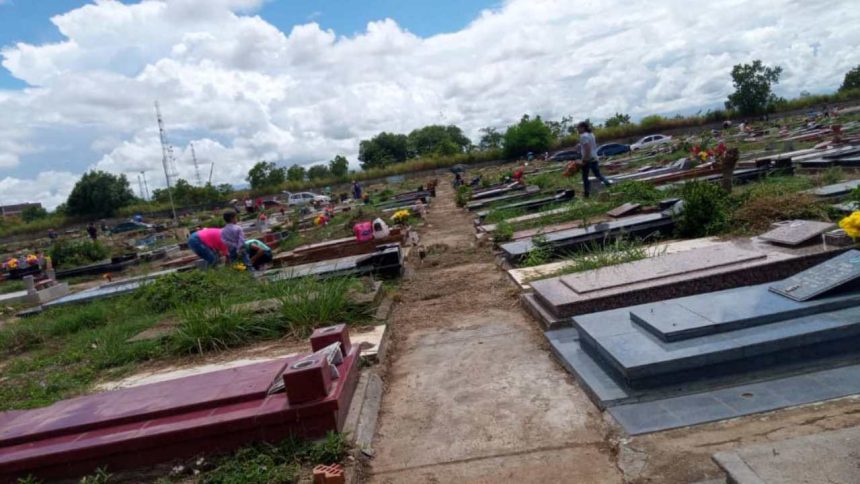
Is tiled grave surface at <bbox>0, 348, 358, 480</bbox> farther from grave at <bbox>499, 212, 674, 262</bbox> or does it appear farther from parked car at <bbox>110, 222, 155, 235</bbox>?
parked car at <bbox>110, 222, 155, 235</bbox>

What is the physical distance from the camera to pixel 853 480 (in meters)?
1.90

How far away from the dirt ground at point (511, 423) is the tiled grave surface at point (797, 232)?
2.39 metres

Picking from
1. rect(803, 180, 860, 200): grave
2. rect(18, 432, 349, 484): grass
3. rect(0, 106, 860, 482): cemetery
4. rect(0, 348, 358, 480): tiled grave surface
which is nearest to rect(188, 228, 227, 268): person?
rect(0, 106, 860, 482): cemetery

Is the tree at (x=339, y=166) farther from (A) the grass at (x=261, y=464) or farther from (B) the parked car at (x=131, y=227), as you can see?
(A) the grass at (x=261, y=464)

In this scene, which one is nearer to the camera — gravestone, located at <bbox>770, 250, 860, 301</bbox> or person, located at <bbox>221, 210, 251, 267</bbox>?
gravestone, located at <bbox>770, 250, 860, 301</bbox>

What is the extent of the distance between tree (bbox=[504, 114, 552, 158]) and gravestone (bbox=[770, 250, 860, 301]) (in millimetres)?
40707

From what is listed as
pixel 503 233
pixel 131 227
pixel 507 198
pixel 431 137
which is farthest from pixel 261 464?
pixel 431 137

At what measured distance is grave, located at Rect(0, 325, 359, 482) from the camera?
303 cm

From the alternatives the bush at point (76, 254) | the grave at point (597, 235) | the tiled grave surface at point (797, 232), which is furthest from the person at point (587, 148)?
the bush at point (76, 254)

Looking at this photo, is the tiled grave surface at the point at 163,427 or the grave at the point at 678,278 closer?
the tiled grave surface at the point at 163,427

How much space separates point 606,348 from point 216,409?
248 centimetres

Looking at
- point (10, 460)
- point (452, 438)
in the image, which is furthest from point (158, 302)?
point (452, 438)

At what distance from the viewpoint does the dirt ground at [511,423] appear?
8.45ft

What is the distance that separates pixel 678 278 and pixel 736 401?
1705 mm
